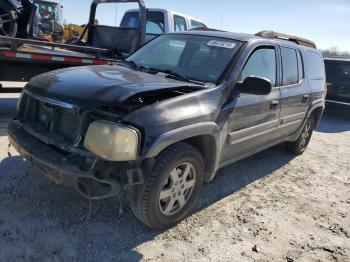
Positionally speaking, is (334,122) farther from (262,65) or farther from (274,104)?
(262,65)

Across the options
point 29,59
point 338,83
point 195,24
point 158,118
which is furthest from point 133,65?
point 338,83

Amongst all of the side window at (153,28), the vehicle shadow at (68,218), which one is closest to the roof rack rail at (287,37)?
the vehicle shadow at (68,218)

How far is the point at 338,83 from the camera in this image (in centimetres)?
1023

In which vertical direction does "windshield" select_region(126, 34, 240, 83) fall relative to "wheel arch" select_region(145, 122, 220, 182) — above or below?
above

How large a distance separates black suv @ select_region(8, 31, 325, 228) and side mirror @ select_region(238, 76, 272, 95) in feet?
0.03

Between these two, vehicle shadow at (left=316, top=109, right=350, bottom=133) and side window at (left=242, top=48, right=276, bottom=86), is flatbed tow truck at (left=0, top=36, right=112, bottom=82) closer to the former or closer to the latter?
side window at (left=242, top=48, right=276, bottom=86)

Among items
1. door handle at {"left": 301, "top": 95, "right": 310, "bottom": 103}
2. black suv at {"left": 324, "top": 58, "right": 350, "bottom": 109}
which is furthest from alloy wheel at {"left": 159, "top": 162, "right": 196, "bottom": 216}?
black suv at {"left": 324, "top": 58, "right": 350, "bottom": 109}

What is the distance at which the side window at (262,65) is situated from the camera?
4156 millimetres

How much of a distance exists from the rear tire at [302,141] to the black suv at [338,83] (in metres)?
4.27

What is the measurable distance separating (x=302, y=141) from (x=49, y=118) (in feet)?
14.5

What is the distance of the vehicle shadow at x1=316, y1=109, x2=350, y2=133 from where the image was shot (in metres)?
9.05

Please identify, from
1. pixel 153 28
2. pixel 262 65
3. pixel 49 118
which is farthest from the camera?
pixel 153 28

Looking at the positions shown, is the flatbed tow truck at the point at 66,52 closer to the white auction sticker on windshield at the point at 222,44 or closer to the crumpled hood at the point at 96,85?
the crumpled hood at the point at 96,85

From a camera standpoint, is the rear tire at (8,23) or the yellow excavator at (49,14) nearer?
the rear tire at (8,23)
